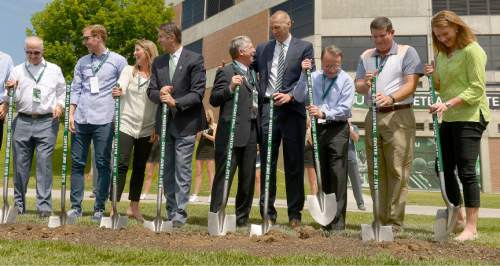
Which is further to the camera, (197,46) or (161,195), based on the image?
(197,46)

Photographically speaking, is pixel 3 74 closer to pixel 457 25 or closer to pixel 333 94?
pixel 333 94

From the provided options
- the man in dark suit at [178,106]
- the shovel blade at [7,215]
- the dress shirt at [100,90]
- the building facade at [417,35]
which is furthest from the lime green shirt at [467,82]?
the building facade at [417,35]

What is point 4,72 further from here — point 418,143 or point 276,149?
point 418,143

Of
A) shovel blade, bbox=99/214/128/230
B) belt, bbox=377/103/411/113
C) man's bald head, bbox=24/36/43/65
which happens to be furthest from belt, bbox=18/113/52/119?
belt, bbox=377/103/411/113

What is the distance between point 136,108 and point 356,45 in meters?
20.6

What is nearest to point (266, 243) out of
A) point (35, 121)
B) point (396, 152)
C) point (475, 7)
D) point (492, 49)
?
point (396, 152)

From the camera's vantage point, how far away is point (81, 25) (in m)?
20.1

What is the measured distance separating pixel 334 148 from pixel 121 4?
18.7 meters

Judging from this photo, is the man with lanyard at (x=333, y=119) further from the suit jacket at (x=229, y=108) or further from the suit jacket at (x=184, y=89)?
the suit jacket at (x=184, y=89)

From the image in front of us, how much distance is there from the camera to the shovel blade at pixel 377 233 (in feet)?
14.0

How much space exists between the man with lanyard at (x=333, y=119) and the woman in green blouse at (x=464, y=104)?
3.11 ft

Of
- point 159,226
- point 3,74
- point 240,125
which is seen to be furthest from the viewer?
point 3,74

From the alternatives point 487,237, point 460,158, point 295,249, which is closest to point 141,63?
point 295,249

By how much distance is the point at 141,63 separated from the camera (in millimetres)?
5977
